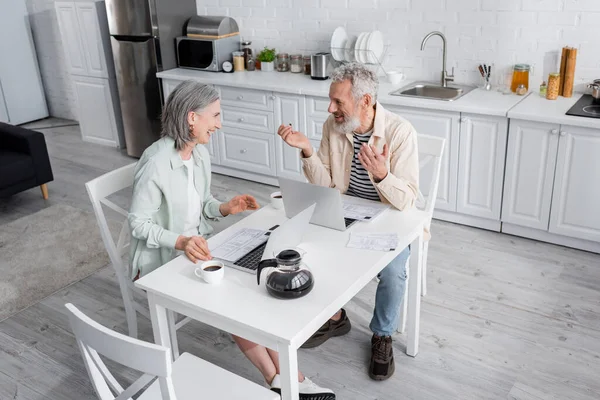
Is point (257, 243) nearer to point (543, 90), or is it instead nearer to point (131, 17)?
point (543, 90)

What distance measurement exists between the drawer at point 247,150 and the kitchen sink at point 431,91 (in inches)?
41.4

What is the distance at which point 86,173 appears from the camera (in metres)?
5.21

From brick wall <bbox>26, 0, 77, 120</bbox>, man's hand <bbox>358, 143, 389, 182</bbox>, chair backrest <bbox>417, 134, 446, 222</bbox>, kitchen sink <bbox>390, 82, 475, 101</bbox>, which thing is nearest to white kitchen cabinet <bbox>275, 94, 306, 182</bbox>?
kitchen sink <bbox>390, 82, 475, 101</bbox>

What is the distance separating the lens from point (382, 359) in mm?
2568

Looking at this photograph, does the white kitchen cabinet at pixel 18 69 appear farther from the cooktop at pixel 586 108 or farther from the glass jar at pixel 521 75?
the cooktop at pixel 586 108

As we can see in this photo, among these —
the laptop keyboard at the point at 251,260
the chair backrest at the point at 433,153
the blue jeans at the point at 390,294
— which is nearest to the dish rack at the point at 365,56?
the chair backrest at the point at 433,153

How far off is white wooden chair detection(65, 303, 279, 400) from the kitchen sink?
2.58 m

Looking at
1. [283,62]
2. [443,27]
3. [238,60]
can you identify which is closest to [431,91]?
[443,27]

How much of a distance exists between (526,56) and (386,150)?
1954 millimetres

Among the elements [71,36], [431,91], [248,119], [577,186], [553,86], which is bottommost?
[577,186]

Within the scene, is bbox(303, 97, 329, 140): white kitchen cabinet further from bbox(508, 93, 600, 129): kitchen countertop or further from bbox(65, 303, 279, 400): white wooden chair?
bbox(65, 303, 279, 400): white wooden chair

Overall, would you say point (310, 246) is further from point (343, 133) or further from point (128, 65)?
point (128, 65)

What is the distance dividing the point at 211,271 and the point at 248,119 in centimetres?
284

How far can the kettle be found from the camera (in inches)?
71.9
